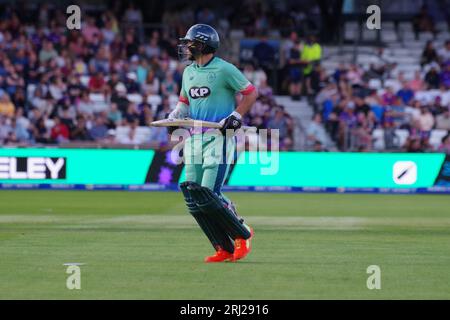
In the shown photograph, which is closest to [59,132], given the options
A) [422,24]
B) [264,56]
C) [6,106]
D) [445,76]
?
[6,106]

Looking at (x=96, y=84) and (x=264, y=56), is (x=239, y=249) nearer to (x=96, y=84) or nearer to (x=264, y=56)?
(x=96, y=84)

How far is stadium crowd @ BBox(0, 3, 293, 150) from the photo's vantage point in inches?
1069

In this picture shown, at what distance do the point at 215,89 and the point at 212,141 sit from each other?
531 millimetres

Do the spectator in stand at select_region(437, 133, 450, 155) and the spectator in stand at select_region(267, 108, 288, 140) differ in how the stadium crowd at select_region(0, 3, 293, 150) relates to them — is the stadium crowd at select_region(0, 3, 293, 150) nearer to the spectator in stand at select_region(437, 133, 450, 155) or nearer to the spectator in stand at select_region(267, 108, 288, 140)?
the spectator in stand at select_region(267, 108, 288, 140)

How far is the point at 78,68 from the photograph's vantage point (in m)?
29.5

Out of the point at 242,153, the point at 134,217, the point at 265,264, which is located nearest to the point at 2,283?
the point at 265,264

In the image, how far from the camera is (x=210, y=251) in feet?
41.0

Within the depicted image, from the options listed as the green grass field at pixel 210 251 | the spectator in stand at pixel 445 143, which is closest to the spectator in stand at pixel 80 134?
the green grass field at pixel 210 251

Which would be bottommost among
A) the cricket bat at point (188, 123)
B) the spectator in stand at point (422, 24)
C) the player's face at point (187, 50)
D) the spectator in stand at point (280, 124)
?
the spectator in stand at point (280, 124)

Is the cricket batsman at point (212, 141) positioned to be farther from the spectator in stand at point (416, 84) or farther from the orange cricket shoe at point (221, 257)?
the spectator in stand at point (416, 84)

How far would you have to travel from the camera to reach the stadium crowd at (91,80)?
2716 centimetres

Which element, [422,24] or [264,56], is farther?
[422,24]

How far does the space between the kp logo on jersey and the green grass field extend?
1.68m

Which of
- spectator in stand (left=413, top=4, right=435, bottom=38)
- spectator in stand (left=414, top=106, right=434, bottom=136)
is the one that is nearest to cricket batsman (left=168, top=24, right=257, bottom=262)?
spectator in stand (left=414, top=106, right=434, bottom=136)
